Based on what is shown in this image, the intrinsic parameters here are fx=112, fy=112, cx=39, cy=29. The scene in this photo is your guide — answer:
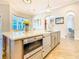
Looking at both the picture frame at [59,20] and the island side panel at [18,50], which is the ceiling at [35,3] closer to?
the picture frame at [59,20]

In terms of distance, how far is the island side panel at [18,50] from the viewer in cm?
192

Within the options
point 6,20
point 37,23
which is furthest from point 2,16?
point 37,23

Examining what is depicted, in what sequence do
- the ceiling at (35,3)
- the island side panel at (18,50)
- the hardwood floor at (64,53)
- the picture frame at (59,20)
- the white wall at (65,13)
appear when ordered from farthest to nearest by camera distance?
the picture frame at (59,20) < the white wall at (65,13) < the ceiling at (35,3) < the hardwood floor at (64,53) < the island side panel at (18,50)

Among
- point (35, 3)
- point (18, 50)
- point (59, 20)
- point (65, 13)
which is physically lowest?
point (18, 50)

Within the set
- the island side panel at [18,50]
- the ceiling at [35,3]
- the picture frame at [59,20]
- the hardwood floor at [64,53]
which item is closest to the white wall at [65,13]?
the picture frame at [59,20]

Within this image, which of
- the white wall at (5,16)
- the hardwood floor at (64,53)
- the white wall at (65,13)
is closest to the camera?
the hardwood floor at (64,53)

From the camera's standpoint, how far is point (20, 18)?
1198 cm

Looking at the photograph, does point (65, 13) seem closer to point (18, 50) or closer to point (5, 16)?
point (5, 16)

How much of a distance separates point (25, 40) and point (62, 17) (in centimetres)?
862

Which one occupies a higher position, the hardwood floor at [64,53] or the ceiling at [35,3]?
the ceiling at [35,3]

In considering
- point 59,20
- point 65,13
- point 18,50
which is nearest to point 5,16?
point 18,50

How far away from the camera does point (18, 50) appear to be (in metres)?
1.97

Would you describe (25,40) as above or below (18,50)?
above

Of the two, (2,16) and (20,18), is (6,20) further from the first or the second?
(20,18)
